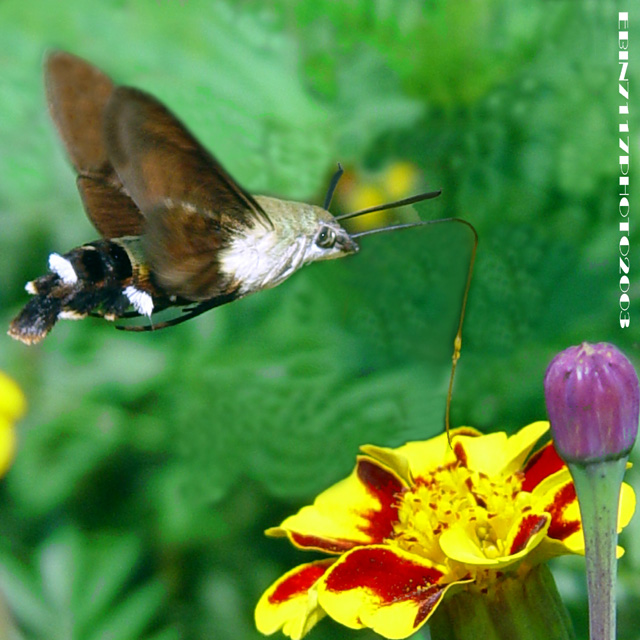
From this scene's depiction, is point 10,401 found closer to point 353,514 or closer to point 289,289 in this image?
point 289,289

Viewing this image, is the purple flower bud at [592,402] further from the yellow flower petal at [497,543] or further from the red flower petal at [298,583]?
the red flower petal at [298,583]

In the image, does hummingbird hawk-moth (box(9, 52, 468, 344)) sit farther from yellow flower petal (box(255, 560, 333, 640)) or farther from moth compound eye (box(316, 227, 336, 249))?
yellow flower petal (box(255, 560, 333, 640))

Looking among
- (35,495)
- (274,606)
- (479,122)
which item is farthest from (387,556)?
(479,122)

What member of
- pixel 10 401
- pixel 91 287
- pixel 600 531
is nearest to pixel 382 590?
pixel 600 531

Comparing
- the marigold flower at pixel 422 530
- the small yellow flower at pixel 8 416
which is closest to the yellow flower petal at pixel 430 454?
the marigold flower at pixel 422 530

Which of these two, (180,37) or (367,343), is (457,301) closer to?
(367,343)

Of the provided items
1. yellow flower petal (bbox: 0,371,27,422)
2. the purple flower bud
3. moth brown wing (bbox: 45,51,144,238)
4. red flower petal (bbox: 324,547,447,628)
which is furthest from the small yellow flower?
the purple flower bud
